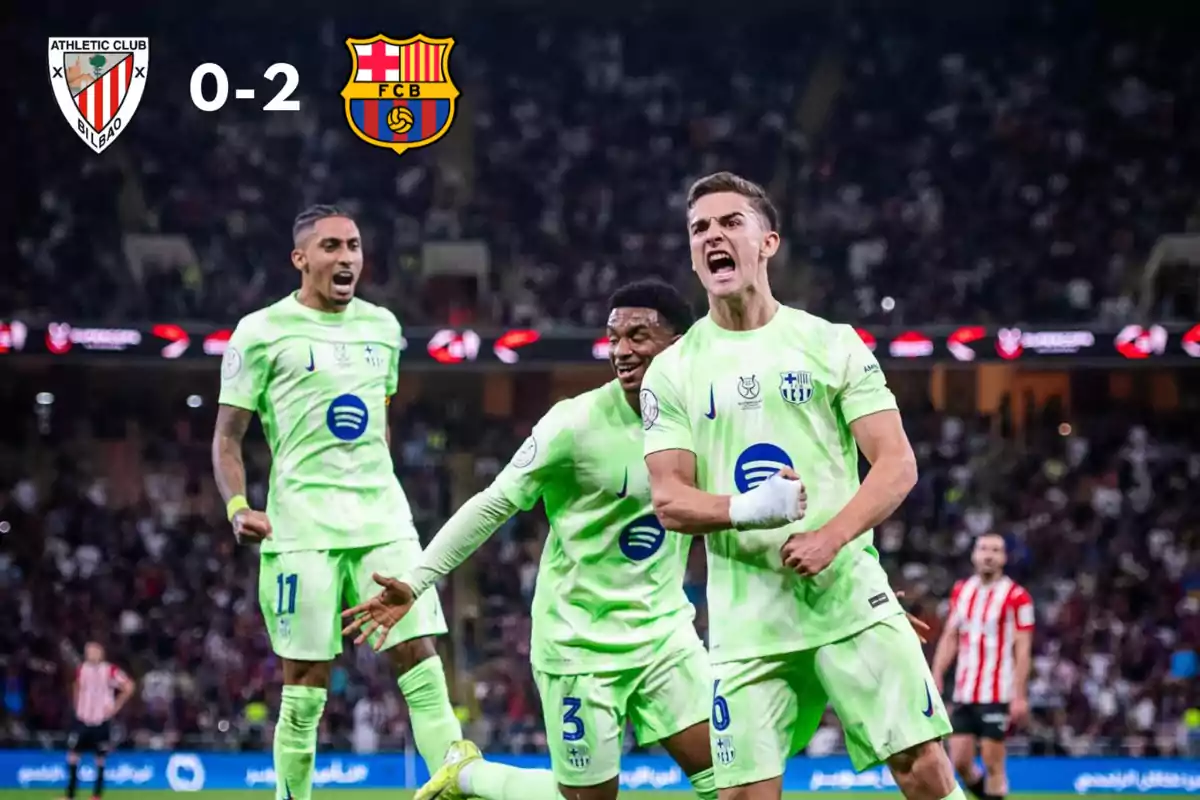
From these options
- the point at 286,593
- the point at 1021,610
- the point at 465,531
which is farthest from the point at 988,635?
the point at 465,531

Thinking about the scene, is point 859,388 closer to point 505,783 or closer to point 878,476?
point 878,476

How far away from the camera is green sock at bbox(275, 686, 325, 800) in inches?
287

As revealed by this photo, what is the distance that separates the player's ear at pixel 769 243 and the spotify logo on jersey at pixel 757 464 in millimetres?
627

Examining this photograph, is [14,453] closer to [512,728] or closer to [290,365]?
[512,728]

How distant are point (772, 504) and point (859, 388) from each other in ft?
1.86

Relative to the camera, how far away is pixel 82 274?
22.3 meters

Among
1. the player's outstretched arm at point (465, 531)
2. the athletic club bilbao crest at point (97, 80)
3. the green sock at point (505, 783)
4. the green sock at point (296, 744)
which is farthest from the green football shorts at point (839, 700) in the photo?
the athletic club bilbao crest at point (97, 80)

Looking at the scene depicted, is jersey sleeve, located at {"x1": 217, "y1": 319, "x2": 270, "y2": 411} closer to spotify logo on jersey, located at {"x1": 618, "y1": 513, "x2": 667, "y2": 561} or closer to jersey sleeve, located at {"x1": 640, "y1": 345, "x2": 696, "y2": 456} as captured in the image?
spotify logo on jersey, located at {"x1": 618, "y1": 513, "x2": 667, "y2": 561}

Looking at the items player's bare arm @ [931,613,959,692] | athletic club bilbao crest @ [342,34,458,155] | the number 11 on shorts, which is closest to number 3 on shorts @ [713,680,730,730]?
the number 11 on shorts

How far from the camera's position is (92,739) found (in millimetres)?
15281

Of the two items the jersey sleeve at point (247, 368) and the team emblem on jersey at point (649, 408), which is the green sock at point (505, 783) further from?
the jersey sleeve at point (247, 368)

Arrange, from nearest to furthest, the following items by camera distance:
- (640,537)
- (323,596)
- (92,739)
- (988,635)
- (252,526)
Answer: (640,537), (252,526), (323,596), (988,635), (92,739)

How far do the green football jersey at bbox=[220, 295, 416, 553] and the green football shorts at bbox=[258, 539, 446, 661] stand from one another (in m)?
0.07

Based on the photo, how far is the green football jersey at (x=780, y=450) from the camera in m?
5.00
